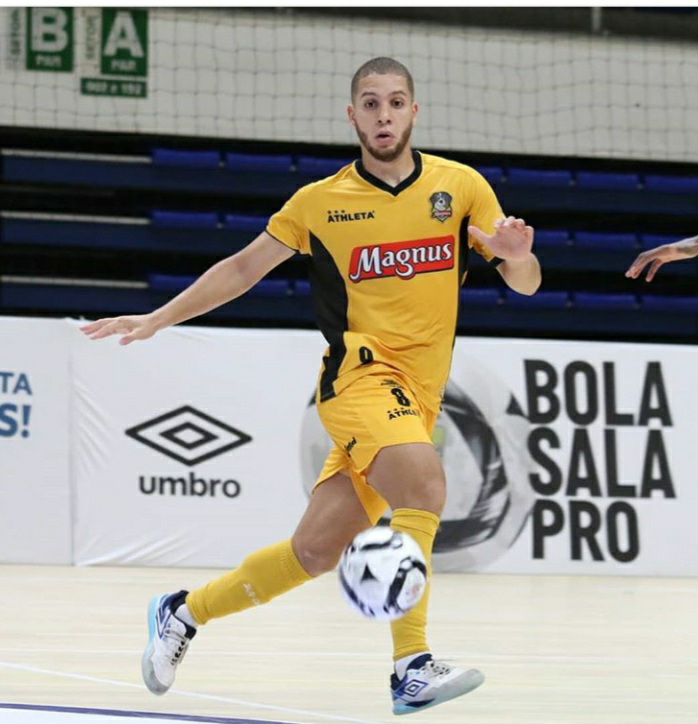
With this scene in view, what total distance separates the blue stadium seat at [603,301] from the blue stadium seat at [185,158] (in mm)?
3745

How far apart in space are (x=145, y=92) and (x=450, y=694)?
10.2 m

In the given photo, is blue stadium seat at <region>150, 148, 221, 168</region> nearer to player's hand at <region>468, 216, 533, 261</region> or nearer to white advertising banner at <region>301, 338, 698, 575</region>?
white advertising banner at <region>301, 338, 698, 575</region>

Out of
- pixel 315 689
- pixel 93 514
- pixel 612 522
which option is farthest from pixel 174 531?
pixel 315 689

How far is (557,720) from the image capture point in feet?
14.2

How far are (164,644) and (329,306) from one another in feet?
4.02

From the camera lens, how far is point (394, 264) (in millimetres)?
4426

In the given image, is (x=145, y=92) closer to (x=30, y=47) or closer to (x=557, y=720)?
(x=30, y=47)

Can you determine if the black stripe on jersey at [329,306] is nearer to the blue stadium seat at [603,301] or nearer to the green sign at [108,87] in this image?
the green sign at [108,87]

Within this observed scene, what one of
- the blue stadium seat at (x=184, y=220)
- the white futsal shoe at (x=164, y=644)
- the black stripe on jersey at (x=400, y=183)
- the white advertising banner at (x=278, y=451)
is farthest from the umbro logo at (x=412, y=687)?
the blue stadium seat at (x=184, y=220)

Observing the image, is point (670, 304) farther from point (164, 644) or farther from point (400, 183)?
point (164, 644)

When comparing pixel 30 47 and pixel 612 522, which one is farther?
pixel 30 47

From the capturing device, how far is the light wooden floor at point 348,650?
4523 millimetres

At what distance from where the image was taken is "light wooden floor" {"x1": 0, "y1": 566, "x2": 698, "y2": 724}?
4523 mm

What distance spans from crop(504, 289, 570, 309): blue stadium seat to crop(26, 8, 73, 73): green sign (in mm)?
4754
